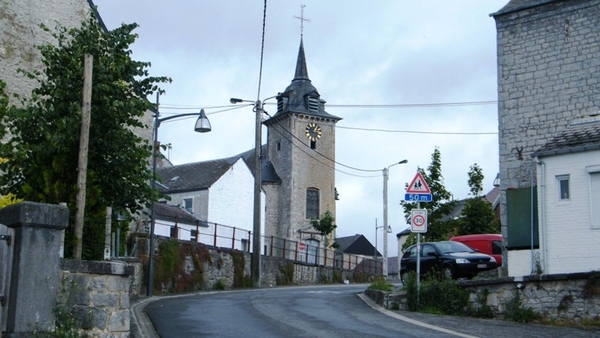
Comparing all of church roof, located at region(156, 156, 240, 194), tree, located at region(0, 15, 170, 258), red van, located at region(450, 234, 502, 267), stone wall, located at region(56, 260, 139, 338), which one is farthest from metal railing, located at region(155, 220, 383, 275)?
stone wall, located at region(56, 260, 139, 338)

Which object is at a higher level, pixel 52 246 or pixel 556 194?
pixel 556 194

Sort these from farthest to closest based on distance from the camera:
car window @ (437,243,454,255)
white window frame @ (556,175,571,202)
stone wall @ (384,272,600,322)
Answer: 1. car window @ (437,243,454,255)
2. white window frame @ (556,175,571,202)
3. stone wall @ (384,272,600,322)

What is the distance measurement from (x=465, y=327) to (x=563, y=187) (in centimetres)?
601

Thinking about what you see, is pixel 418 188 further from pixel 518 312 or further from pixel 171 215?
pixel 171 215

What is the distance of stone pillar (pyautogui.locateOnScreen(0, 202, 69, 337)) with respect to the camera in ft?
33.6

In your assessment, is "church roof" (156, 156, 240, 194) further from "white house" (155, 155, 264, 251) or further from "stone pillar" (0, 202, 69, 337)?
"stone pillar" (0, 202, 69, 337)

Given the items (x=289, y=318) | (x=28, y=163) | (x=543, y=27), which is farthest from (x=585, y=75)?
(x=28, y=163)

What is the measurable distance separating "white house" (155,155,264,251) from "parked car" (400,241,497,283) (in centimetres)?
3377

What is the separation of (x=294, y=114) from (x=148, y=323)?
62281 millimetres

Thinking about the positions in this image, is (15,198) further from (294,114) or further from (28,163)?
(294,114)

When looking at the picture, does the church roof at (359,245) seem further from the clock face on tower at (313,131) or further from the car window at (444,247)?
the car window at (444,247)

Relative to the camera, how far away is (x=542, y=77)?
26453 millimetres

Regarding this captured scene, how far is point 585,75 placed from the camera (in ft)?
84.6

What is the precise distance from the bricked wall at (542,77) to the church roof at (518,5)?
0.13 metres
